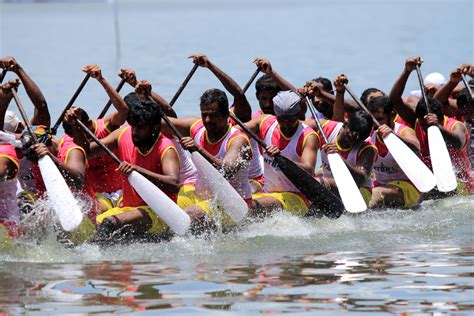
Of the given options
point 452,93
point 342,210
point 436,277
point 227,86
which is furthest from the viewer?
point 452,93

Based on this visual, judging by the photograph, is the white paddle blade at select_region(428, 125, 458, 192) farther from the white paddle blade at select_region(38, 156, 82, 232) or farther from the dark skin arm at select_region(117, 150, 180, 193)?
the white paddle blade at select_region(38, 156, 82, 232)

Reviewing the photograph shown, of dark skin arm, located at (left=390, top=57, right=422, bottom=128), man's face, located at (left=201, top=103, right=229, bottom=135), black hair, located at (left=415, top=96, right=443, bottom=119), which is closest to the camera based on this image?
man's face, located at (left=201, top=103, right=229, bottom=135)

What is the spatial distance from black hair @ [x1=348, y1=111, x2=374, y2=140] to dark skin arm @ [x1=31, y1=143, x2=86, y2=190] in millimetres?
3027

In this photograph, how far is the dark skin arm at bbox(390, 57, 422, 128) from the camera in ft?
44.8

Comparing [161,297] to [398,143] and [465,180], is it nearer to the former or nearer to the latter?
[398,143]

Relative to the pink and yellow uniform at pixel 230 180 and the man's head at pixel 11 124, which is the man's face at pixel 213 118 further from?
the man's head at pixel 11 124

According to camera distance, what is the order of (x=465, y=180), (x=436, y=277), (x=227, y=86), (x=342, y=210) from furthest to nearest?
(x=465, y=180), (x=227, y=86), (x=342, y=210), (x=436, y=277)

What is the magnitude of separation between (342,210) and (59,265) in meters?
3.12

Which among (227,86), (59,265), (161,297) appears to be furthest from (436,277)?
(227,86)

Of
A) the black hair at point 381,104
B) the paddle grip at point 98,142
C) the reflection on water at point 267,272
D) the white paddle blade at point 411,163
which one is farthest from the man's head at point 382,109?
the paddle grip at point 98,142

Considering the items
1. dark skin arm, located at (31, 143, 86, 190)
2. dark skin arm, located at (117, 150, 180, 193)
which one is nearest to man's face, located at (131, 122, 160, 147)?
dark skin arm, located at (117, 150, 180, 193)

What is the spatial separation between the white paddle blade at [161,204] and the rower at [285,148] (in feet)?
4.09

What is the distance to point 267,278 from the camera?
949cm

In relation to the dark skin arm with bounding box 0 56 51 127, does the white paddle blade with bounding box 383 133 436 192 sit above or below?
below
